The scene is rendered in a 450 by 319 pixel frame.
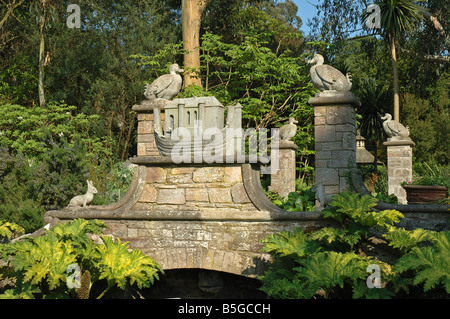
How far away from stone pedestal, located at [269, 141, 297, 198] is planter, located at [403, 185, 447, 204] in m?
2.78

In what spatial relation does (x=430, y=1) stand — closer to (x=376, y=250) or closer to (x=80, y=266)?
(x=376, y=250)

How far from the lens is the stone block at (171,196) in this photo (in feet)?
21.6

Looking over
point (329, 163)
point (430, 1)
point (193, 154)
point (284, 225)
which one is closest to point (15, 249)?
point (193, 154)

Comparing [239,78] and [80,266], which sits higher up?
[239,78]

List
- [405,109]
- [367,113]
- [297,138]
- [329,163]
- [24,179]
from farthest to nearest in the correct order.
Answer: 1. [405,109]
2. [367,113]
3. [297,138]
4. [24,179]
5. [329,163]

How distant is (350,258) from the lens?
5.05 meters

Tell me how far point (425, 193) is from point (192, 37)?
30.8 ft

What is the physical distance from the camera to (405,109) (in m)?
22.1

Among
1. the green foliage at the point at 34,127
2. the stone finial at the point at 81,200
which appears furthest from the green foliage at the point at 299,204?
the green foliage at the point at 34,127

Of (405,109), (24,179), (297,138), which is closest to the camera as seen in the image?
(24,179)

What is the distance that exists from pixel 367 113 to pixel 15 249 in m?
15.8

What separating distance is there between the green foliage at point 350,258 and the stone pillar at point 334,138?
1.83 m

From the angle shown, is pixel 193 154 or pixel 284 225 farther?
pixel 193 154

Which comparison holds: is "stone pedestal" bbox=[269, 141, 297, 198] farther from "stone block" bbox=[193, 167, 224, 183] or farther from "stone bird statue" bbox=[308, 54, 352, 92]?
"stone block" bbox=[193, 167, 224, 183]
